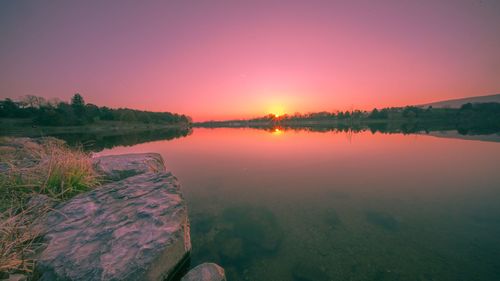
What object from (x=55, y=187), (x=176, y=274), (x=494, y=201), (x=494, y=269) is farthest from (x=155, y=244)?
(x=494, y=201)

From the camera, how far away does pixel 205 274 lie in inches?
115

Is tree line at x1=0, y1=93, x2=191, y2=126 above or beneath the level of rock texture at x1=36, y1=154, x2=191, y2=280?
above

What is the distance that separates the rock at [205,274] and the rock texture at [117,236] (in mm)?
433

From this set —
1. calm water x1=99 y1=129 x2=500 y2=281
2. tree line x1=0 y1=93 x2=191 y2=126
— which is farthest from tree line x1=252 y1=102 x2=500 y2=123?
tree line x1=0 y1=93 x2=191 y2=126

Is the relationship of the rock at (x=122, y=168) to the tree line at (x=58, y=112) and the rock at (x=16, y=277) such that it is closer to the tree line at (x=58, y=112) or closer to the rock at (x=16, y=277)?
the rock at (x=16, y=277)

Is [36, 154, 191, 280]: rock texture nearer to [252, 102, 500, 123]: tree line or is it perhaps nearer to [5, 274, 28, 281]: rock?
[5, 274, 28, 281]: rock

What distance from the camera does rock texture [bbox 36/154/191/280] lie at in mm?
2492

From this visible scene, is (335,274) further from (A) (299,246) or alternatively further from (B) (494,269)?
(B) (494,269)

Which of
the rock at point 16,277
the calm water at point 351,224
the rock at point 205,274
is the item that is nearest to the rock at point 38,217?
the rock at point 16,277

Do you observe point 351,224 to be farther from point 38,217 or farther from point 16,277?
point 38,217

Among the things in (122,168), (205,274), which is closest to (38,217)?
(205,274)

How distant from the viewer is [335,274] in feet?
11.1

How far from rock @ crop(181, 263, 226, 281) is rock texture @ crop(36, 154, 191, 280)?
433 millimetres

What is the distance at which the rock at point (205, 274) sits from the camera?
2.86 metres
